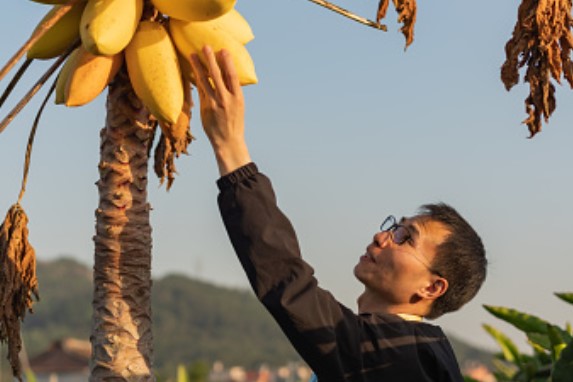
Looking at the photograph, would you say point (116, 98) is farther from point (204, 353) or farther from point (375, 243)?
point (204, 353)

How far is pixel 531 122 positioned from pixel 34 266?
1529mm

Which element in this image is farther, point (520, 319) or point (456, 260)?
point (520, 319)

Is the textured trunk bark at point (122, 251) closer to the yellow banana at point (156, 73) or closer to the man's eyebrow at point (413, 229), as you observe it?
the yellow banana at point (156, 73)

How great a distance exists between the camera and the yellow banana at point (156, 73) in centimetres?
301

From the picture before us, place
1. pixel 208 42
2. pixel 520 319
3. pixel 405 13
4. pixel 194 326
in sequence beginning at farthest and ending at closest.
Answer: pixel 194 326
pixel 520 319
pixel 405 13
pixel 208 42

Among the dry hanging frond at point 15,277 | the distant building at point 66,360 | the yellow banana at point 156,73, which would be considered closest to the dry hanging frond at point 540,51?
the yellow banana at point 156,73

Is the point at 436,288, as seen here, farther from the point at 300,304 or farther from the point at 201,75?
the point at 201,75

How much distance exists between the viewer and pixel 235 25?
323cm

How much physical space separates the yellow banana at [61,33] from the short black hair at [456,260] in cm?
127

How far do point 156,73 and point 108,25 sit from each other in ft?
0.58

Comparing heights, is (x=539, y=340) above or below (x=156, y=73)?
below

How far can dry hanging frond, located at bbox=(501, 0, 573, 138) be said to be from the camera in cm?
337

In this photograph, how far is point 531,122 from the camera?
3.44 m

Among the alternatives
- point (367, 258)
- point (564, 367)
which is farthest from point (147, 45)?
point (564, 367)
